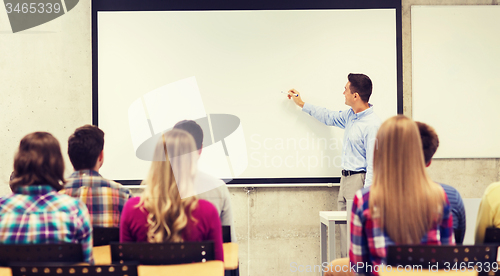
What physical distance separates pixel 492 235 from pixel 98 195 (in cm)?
186

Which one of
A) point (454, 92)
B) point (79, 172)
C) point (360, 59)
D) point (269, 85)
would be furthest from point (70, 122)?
point (454, 92)

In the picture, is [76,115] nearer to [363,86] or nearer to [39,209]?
[39,209]

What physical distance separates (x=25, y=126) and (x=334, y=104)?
2993 mm

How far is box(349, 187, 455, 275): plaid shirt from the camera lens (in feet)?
4.38

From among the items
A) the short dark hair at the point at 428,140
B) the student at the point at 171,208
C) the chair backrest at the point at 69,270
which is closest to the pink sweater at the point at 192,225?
the student at the point at 171,208

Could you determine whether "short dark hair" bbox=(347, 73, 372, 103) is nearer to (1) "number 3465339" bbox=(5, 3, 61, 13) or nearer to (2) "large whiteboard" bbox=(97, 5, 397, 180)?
(2) "large whiteboard" bbox=(97, 5, 397, 180)

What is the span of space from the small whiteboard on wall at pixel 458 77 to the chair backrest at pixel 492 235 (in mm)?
2086

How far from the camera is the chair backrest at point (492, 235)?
147cm

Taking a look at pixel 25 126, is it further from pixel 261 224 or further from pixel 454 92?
pixel 454 92

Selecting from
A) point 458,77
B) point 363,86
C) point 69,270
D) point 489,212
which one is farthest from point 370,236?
point 458,77

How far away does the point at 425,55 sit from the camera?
3398 millimetres

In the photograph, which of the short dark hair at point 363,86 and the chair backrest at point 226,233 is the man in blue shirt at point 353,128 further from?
the chair backrest at point 226,233

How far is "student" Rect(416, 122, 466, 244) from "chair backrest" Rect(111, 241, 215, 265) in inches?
41.8

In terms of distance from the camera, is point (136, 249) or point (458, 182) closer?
point (136, 249)
